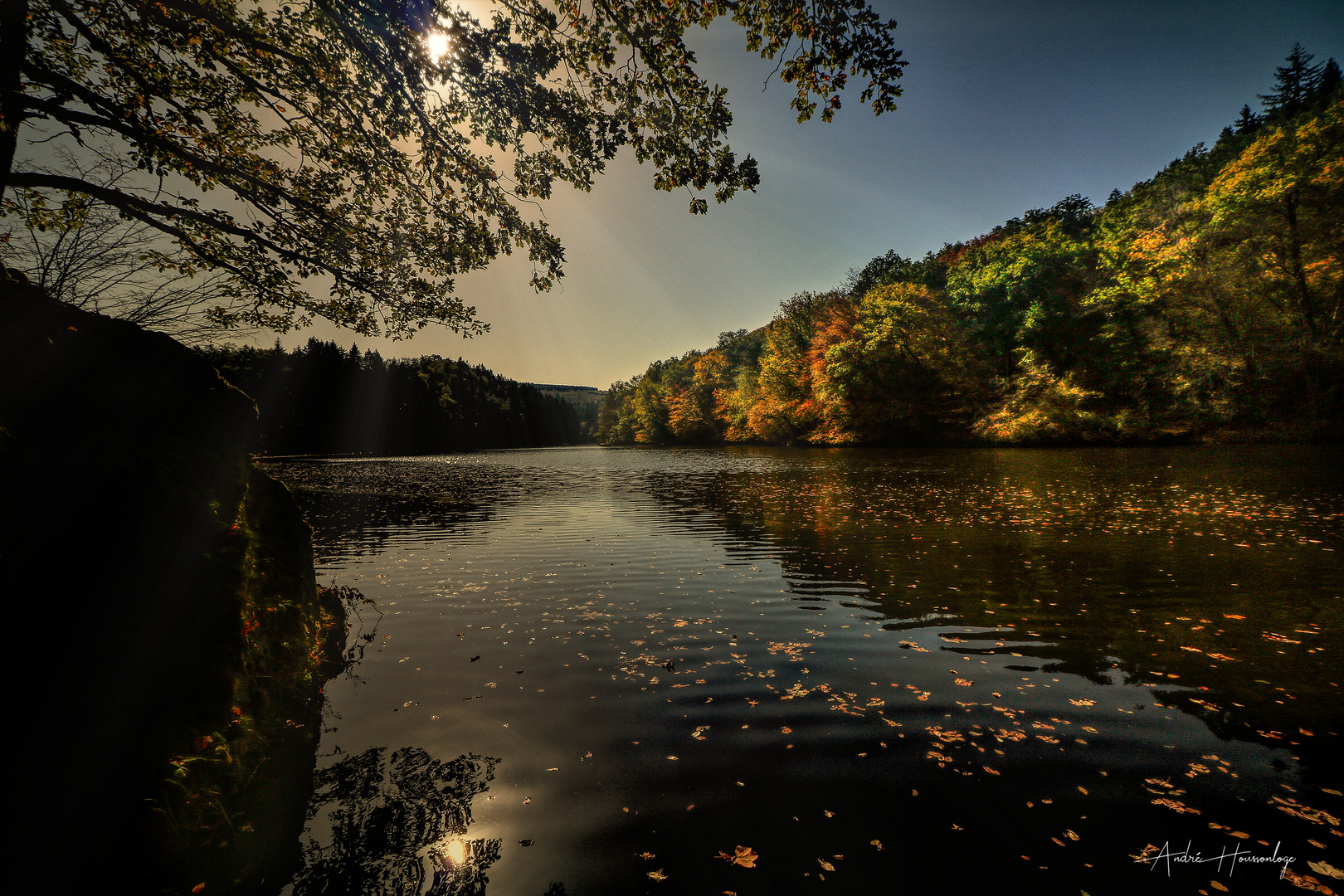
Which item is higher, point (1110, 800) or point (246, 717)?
point (246, 717)

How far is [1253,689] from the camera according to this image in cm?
495

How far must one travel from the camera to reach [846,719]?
4.61m

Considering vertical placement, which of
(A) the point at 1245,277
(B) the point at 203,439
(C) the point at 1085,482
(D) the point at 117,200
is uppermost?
(A) the point at 1245,277

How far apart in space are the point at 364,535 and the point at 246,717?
11.9m

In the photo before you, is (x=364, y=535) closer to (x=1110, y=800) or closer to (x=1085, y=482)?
(x=1110, y=800)

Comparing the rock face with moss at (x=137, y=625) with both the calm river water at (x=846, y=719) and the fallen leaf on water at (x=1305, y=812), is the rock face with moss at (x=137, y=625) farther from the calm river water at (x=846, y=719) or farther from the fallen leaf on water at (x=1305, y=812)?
the fallen leaf on water at (x=1305, y=812)

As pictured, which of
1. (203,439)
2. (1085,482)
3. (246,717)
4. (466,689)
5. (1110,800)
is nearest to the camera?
(1110,800)

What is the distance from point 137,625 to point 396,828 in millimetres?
2171

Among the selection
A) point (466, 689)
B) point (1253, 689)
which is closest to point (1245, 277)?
point (1253, 689)

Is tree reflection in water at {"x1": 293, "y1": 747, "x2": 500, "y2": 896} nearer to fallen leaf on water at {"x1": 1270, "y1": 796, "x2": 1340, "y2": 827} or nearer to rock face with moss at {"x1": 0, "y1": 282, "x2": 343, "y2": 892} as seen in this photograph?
rock face with moss at {"x1": 0, "y1": 282, "x2": 343, "y2": 892}

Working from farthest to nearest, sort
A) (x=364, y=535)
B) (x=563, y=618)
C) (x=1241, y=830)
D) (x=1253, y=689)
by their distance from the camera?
(x=364, y=535)
(x=563, y=618)
(x=1253, y=689)
(x=1241, y=830)

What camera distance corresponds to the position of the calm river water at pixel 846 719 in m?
3.08

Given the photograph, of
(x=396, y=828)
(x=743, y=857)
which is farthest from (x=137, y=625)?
(x=743, y=857)

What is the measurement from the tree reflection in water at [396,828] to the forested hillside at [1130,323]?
158 feet
